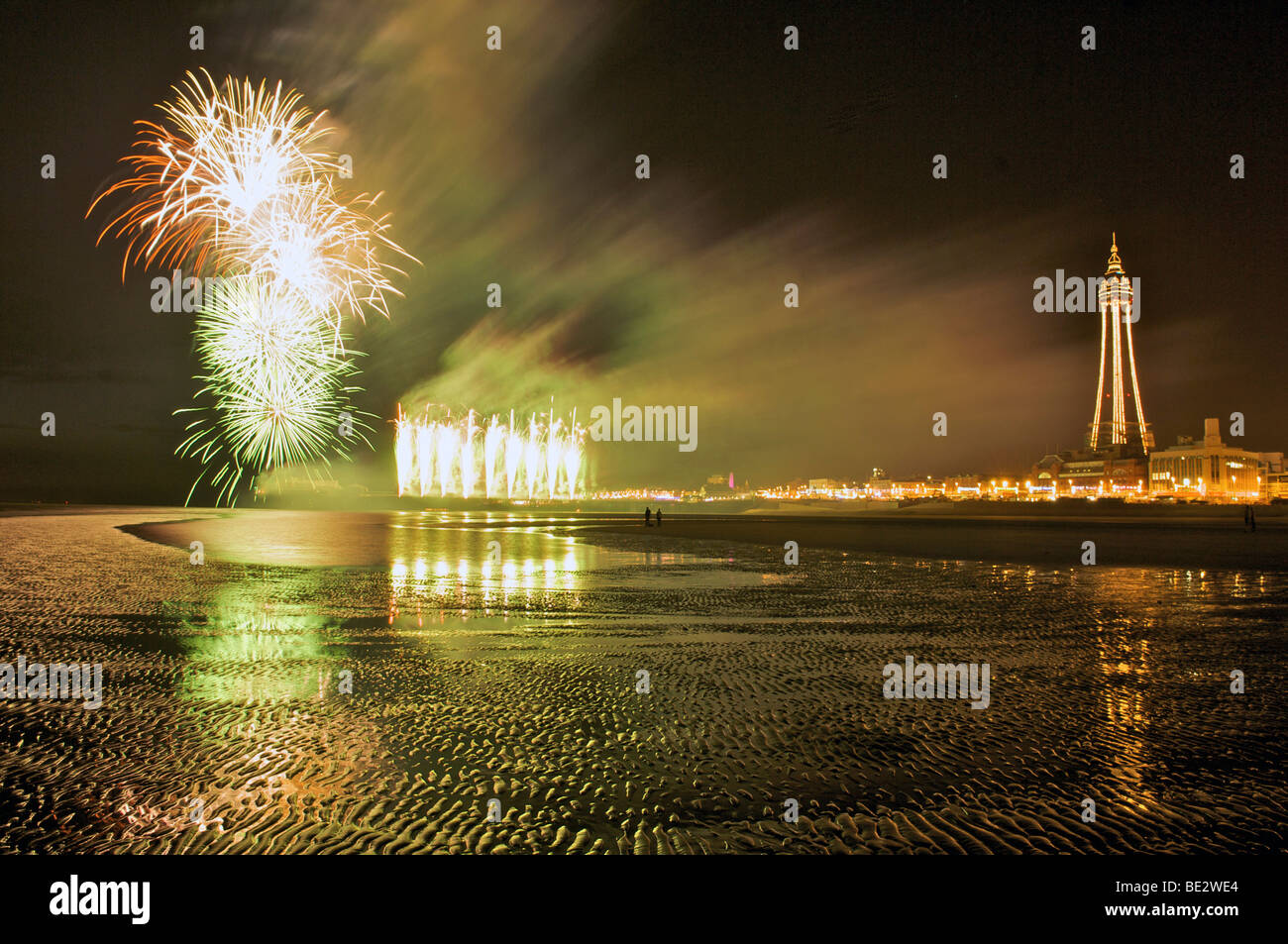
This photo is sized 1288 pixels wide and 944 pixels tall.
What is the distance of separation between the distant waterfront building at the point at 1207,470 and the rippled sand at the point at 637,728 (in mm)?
146992

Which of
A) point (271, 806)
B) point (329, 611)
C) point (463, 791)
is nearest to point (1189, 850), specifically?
point (463, 791)

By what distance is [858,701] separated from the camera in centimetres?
678

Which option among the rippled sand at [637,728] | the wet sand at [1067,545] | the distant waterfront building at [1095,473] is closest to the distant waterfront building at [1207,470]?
the distant waterfront building at [1095,473]

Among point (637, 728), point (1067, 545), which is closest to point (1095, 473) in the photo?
point (1067, 545)

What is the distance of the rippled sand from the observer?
13.6ft

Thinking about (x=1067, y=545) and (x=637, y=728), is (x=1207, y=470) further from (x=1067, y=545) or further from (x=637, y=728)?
(x=637, y=728)

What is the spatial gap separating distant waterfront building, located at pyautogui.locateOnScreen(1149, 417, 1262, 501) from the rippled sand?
482ft

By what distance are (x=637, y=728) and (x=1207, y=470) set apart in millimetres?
170380

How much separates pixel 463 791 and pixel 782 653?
524 cm

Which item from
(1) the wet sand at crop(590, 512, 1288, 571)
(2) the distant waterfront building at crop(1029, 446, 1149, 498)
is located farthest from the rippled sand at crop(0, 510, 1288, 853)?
(2) the distant waterfront building at crop(1029, 446, 1149, 498)

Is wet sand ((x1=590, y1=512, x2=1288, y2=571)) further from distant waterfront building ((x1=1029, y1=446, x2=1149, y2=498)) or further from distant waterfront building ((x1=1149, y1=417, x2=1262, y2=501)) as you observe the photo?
distant waterfront building ((x1=1029, y1=446, x2=1149, y2=498))

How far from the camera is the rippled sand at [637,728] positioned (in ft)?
13.6

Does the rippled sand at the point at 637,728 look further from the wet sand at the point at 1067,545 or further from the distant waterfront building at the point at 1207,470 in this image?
the distant waterfront building at the point at 1207,470
